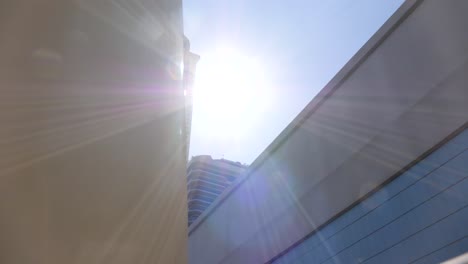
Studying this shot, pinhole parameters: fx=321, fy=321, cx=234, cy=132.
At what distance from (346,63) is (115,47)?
195 inches

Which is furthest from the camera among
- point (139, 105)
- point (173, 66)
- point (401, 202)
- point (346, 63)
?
point (346, 63)

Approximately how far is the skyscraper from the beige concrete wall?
17.7m

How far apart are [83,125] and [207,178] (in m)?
21.6

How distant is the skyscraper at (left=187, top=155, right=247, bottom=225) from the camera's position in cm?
2000

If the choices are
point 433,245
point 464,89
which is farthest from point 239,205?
point 464,89

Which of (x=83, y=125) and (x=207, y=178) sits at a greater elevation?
(x=207, y=178)

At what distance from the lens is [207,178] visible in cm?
2220

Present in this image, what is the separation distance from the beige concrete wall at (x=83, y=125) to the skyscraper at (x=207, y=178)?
17725 mm

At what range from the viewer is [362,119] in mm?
4801

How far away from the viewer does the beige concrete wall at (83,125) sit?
2.24 ft

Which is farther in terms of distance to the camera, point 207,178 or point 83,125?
point 207,178

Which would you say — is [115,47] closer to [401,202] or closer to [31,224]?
[31,224]

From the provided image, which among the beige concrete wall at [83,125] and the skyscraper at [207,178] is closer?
the beige concrete wall at [83,125]

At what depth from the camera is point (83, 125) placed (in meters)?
0.85
